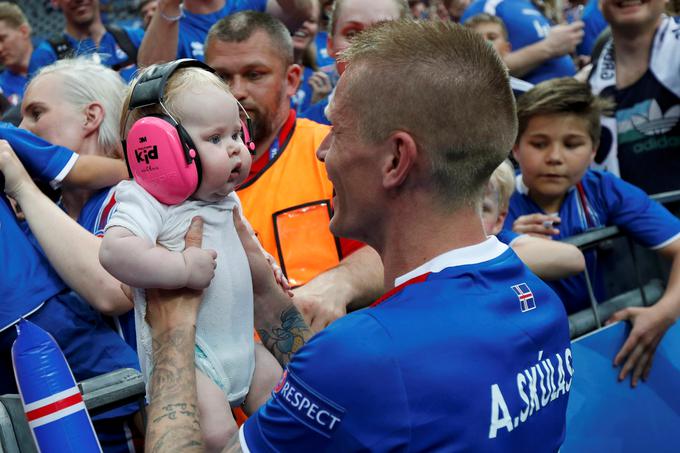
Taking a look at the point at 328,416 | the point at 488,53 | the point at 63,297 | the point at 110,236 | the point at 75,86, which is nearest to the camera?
the point at 328,416

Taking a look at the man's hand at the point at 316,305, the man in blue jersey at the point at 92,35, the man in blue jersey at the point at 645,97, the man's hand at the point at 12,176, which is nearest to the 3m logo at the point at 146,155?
the man's hand at the point at 12,176

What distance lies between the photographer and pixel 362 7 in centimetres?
426

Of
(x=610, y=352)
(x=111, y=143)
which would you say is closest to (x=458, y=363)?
(x=111, y=143)

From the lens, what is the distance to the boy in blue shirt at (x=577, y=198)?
3744 millimetres

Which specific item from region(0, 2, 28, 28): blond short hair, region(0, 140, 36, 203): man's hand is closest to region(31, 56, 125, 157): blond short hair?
region(0, 140, 36, 203): man's hand

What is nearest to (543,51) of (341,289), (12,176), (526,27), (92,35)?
(526,27)

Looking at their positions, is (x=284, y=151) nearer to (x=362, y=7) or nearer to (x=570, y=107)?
(x=362, y=7)

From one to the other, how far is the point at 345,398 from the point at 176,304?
667mm

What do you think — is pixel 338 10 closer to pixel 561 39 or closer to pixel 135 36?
pixel 135 36

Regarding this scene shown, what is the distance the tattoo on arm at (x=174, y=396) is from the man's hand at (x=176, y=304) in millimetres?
27

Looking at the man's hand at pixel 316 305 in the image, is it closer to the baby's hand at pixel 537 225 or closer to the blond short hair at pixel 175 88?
the blond short hair at pixel 175 88

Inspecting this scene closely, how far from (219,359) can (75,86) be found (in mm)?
1375

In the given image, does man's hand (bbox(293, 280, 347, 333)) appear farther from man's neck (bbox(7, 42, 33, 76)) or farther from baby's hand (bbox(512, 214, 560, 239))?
man's neck (bbox(7, 42, 33, 76))

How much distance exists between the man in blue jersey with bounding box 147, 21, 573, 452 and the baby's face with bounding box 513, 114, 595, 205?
2125 mm
